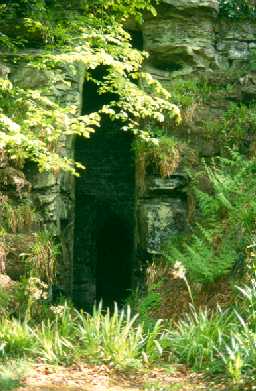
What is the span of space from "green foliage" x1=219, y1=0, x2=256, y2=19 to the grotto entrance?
332 centimetres

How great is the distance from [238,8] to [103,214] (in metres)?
5.81

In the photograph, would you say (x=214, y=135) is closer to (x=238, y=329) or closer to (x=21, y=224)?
(x=21, y=224)

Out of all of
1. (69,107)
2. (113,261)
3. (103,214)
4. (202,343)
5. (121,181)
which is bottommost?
(113,261)

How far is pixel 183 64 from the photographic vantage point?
39.5 ft

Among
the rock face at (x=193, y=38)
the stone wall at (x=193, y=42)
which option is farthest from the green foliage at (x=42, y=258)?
the rock face at (x=193, y=38)

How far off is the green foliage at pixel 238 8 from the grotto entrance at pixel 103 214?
3319 millimetres

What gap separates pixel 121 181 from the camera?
13328 millimetres

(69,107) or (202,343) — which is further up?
(69,107)

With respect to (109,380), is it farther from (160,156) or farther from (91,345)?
(160,156)

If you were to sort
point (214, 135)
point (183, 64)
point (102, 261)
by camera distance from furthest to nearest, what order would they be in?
point (102, 261)
point (183, 64)
point (214, 135)

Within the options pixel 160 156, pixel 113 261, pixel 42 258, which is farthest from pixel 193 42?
pixel 42 258

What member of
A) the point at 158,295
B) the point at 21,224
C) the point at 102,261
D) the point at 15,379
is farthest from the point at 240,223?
the point at 102,261

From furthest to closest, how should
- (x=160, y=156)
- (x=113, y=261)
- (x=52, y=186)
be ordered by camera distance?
1. (x=113, y=261)
2. (x=52, y=186)
3. (x=160, y=156)

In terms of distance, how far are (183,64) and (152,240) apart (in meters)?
4.56
